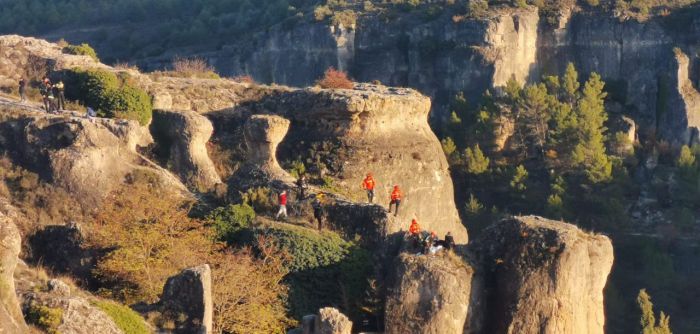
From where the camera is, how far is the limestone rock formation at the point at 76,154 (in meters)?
32.1

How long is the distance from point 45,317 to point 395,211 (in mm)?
13878

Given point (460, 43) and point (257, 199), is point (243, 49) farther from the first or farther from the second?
point (257, 199)

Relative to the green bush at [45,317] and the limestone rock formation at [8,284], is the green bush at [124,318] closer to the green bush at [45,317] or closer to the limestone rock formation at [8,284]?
the green bush at [45,317]

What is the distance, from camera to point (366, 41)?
87062 millimetres

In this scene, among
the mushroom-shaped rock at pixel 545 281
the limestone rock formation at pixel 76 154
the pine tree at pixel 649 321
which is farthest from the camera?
the pine tree at pixel 649 321

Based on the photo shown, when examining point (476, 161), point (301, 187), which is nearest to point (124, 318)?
point (301, 187)

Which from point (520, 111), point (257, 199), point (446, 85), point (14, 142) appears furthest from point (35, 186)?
point (446, 85)

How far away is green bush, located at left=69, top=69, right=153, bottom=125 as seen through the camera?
3734 cm

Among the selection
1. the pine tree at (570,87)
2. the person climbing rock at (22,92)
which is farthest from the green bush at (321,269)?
the pine tree at (570,87)

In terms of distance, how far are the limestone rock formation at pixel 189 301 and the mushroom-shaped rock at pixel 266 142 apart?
8.36 meters

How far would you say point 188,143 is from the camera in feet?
119

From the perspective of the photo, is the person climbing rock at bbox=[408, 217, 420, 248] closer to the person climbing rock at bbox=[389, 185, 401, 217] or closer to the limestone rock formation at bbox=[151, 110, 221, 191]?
the person climbing rock at bbox=[389, 185, 401, 217]

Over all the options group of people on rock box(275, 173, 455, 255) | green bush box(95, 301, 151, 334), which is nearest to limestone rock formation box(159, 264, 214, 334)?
green bush box(95, 301, 151, 334)

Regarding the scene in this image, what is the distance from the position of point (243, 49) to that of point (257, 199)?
6116 centimetres
